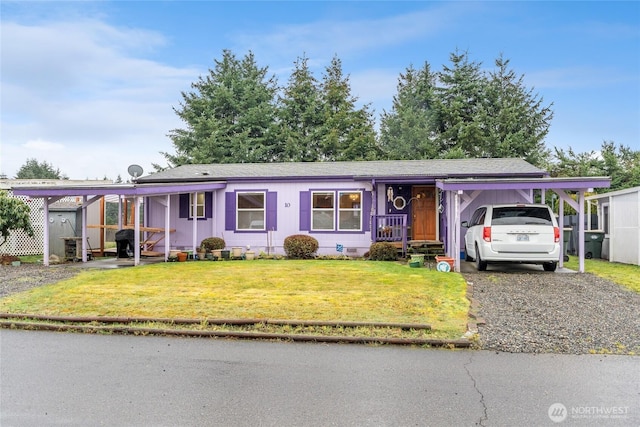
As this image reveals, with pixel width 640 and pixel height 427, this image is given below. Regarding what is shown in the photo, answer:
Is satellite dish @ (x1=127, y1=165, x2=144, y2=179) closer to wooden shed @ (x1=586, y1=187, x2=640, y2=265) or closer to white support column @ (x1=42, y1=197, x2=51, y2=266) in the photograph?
white support column @ (x1=42, y1=197, x2=51, y2=266)

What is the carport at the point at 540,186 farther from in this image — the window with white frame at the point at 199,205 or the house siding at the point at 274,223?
the window with white frame at the point at 199,205

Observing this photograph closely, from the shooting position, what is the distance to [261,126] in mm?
31062

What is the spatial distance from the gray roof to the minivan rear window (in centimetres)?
324

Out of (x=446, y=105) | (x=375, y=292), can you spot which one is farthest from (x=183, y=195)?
(x=446, y=105)

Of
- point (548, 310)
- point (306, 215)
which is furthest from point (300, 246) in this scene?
point (548, 310)

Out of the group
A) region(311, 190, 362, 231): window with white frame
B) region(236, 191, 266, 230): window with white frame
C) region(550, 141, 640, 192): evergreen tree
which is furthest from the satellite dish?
region(550, 141, 640, 192): evergreen tree

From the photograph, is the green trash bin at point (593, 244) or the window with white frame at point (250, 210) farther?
the green trash bin at point (593, 244)

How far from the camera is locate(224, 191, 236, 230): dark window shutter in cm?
1547

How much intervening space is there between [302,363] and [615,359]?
10.8 feet

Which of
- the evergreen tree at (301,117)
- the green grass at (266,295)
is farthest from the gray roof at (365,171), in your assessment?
the evergreen tree at (301,117)

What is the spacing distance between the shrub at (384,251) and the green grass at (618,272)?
495 centimetres

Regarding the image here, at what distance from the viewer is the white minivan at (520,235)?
10.5 metres

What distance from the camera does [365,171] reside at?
15.6m

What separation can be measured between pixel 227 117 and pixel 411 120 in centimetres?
1319
